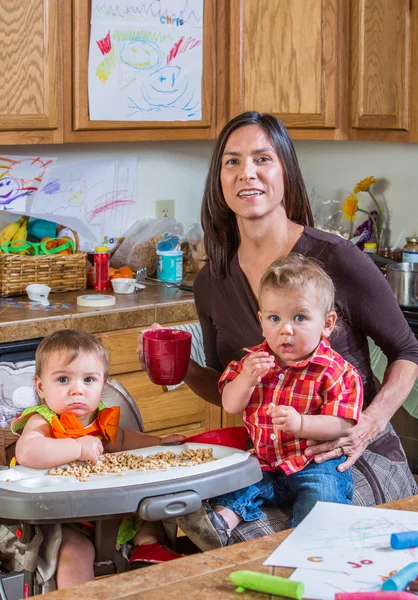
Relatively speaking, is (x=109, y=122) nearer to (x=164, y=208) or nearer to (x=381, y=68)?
(x=164, y=208)

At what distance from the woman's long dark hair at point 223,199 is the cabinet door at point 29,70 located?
4.04 feet

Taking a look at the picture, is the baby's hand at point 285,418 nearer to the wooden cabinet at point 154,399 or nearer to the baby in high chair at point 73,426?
the baby in high chair at point 73,426

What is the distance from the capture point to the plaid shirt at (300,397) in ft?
6.63

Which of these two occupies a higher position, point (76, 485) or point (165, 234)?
point (165, 234)

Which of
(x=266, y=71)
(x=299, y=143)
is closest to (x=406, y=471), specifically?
(x=266, y=71)

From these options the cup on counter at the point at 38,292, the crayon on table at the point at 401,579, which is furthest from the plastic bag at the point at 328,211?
the crayon on table at the point at 401,579

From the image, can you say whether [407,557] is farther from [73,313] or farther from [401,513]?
[73,313]

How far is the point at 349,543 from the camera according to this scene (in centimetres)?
154

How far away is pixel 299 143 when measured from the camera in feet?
14.7

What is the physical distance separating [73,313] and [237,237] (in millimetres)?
1135

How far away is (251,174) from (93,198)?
1947 mm

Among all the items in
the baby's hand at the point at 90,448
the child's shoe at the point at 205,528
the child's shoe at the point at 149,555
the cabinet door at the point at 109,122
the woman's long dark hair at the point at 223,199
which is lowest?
the child's shoe at the point at 149,555

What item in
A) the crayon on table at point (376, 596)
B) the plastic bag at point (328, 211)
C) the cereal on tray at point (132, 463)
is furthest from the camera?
the plastic bag at point (328, 211)

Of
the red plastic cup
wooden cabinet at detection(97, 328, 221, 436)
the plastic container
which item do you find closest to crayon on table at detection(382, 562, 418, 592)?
the red plastic cup
